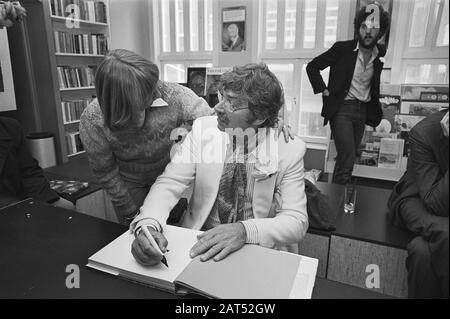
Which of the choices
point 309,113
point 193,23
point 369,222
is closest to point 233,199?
point 369,222

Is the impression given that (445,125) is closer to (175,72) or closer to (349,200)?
(349,200)

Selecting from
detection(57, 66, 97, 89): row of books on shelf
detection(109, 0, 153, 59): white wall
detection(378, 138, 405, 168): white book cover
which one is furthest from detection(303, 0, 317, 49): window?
detection(57, 66, 97, 89): row of books on shelf

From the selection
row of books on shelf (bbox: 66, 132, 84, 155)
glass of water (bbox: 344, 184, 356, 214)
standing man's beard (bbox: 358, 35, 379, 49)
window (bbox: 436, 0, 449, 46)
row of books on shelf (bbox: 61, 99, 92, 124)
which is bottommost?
row of books on shelf (bbox: 66, 132, 84, 155)

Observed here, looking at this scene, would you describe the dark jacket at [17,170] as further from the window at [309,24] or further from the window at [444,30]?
the window at [309,24]

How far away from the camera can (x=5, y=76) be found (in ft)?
9.73

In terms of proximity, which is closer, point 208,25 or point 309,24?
point 309,24

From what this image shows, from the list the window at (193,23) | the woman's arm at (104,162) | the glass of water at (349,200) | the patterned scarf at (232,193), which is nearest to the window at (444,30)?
the patterned scarf at (232,193)

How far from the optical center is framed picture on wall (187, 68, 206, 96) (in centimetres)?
361

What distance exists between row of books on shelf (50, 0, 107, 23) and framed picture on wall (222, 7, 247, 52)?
1365mm

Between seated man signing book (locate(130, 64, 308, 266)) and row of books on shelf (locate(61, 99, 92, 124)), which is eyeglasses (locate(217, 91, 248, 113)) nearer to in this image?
seated man signing book (locate(130, 64, 308, 266))

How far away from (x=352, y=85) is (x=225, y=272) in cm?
227

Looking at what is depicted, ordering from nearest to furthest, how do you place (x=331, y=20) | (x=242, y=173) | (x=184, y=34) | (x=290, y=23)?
(x=242, y=173), (x=331, y=20), (x=290, y=23), (x=184, y=34)

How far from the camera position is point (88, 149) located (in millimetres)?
1267

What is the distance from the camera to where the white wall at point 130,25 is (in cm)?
419
